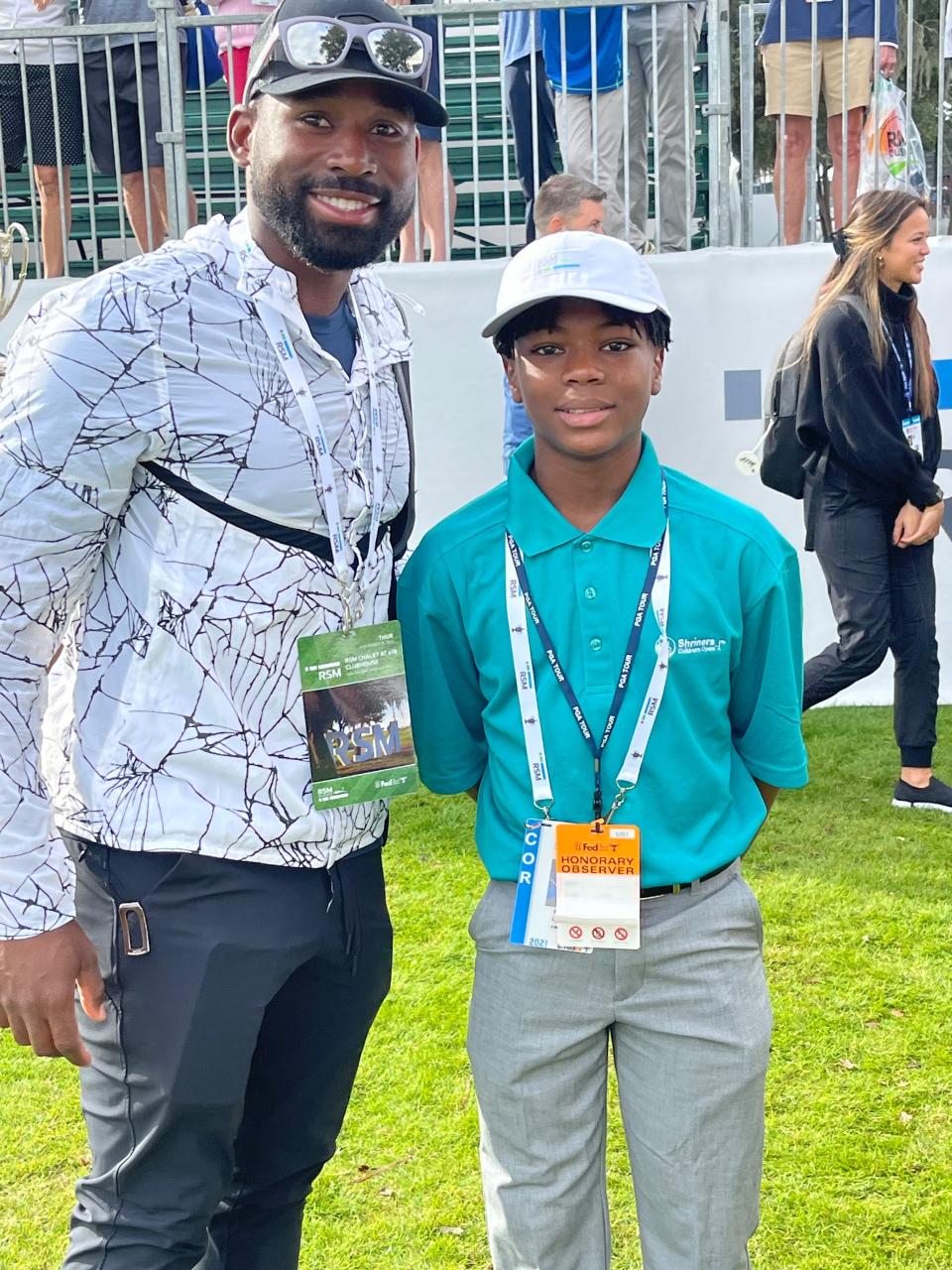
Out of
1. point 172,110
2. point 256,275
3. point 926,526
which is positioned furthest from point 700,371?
point 256,275

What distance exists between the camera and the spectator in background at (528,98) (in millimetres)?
6961

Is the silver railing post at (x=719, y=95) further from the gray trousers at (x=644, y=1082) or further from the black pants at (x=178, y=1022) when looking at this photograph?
the black pants at (x=178, y=1022)

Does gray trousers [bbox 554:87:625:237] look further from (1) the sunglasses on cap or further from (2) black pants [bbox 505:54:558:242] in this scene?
(1) the sunglasses on cap

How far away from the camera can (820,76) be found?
7.35 meters

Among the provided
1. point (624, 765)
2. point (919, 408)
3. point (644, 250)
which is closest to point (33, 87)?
point (644, 250)

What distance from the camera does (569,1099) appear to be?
2119mm

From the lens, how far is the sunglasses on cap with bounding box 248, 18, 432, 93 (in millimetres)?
1944

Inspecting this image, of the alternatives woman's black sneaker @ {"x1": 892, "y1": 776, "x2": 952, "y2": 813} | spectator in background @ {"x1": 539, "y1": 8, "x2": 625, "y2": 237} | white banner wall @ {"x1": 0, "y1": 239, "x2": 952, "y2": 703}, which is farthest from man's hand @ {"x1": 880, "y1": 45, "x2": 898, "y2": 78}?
woman's black sneaker @ {"x1": 892, "y1": 776, "x2": 952, "y2": 813}

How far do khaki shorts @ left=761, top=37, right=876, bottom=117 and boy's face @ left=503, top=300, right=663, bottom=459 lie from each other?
5.62 metres

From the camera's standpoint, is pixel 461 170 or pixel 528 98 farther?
pixel 461 170

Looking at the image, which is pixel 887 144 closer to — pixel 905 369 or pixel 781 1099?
pixel 905 369

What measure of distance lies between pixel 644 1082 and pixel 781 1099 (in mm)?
1510

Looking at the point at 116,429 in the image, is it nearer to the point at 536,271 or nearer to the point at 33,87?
the point at 536,271

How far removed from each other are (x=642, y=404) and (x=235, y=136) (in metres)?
0.75
